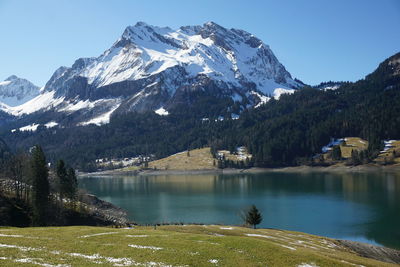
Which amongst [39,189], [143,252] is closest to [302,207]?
[39,189]

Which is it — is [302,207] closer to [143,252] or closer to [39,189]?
[39,189]

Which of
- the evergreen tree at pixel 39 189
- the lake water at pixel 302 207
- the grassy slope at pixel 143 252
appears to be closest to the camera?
the grassy slope at pixel 143 252

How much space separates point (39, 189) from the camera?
82250 mm

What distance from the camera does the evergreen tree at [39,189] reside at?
81.1 meters

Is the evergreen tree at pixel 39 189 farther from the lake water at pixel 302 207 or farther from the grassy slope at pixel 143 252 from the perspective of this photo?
the lake water at pixel 302 207

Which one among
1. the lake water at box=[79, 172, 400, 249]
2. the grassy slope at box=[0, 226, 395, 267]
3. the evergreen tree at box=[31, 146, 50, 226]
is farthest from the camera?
the lake water at box=[79, 172, 400, 249]

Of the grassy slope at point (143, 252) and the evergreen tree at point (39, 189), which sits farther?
the evergreen tree at point (39, 189)

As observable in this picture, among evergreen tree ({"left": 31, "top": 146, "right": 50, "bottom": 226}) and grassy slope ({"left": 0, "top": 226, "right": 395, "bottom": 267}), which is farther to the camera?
evergreen tree ({"left": 31, "top": 146, "right": 50, "bottom": 226})

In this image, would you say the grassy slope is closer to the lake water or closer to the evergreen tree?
the evergreen tree

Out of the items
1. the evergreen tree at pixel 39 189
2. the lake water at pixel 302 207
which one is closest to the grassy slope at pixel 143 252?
the evergreen tree at pixel 39 189

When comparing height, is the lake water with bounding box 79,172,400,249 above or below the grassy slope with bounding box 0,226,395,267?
below

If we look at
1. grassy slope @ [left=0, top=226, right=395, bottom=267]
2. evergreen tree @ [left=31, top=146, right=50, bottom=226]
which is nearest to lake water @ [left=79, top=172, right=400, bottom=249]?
evergreen tree @ [left=31, top=146, right=50, bottom=226]

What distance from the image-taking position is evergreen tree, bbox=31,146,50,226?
→ 81.1 metres

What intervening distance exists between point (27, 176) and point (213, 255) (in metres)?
72.4
